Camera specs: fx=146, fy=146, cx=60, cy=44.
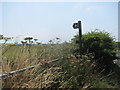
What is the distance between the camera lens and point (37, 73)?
94.8 inches

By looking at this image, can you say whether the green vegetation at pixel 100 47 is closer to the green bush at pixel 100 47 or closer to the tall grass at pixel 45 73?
the green bush at pixel 100 47

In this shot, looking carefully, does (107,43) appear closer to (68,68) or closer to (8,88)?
(68,68)

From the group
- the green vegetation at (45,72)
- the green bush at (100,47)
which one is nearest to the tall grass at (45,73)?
the green vegetation at (45,72)

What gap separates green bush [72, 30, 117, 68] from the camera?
507 cm

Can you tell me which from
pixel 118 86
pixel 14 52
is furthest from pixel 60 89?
pixel 118 86

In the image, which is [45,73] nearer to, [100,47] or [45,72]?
[45,72]

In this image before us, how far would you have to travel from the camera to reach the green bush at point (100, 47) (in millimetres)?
5074

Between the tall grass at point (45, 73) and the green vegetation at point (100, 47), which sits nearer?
the tall grass at point (45, 73)

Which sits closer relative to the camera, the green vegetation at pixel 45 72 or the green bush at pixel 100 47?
the green vegetation at pixel 45 72

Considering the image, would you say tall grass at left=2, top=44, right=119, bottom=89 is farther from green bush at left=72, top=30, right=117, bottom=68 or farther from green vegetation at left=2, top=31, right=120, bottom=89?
green bush at left=72, top=30, right=117, bottom=68

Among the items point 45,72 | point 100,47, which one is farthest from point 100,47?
point 45,72

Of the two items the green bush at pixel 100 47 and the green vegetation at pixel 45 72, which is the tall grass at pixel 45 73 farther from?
Answer: the green bush at pixel 100 47

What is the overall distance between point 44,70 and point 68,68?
661mm

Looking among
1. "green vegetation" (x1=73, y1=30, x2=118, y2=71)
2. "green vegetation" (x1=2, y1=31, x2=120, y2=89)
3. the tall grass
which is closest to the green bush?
"green vegetation" (x1=73, y1=30, x2=118, y2=71)
